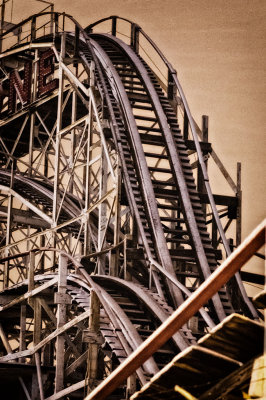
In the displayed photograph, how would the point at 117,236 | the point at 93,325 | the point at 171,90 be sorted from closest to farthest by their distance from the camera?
the point at 93,325 → the point at 117,236 → the point at 171,90

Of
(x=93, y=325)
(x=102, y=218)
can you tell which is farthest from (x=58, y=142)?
(x=93, y=325)

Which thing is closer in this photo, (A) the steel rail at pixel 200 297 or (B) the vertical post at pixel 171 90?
(A) the steel rail at pixel 200 297

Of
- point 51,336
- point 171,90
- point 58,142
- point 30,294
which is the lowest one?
point 51,336

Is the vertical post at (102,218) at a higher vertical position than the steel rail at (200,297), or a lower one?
higher

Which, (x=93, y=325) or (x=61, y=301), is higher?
(x=61, y=301)

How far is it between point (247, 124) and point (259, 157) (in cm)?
92

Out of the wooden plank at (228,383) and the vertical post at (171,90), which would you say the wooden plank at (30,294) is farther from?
the wooden plank at (228,383)

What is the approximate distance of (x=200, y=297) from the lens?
14.7ft

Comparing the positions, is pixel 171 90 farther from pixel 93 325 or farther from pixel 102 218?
pixel 93 325

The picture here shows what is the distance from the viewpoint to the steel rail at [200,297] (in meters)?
4.29

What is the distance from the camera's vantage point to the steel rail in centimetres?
429

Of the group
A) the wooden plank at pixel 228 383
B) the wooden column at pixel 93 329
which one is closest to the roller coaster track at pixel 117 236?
the wooden column at pixel 93 329

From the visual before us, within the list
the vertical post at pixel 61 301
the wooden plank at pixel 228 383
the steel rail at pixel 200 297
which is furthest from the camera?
the vertical post at pixel 61 301

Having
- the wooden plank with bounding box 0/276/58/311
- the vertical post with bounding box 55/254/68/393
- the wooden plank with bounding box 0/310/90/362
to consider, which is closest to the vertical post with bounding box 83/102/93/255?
the wooden plank with bounding box 0/276/58/311
